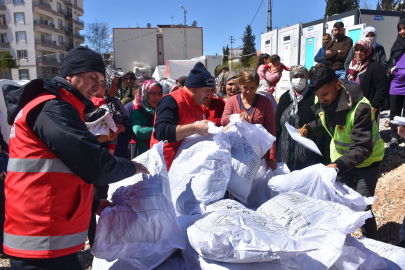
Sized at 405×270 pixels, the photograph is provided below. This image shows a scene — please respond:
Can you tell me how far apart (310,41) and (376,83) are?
5882mm

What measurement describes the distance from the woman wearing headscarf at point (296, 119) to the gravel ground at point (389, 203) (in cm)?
75

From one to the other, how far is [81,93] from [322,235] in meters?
1.42

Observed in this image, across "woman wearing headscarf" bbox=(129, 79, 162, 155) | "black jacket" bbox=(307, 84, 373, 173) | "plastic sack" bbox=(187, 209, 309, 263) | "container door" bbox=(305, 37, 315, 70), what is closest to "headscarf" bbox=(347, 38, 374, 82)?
"black jacket" bbox=(307, 84, 373, 173)

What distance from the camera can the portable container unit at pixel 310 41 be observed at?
841 centimetres

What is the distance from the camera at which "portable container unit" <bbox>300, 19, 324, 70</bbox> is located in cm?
841

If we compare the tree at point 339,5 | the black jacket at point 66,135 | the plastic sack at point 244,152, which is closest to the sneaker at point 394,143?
the plastic sack at point 244,152

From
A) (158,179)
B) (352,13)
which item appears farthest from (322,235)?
(352,13)

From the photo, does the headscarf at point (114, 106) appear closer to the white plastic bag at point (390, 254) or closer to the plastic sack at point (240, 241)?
the plastic sack at point (240, 241)

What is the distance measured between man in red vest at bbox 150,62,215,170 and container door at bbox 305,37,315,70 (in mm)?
7585

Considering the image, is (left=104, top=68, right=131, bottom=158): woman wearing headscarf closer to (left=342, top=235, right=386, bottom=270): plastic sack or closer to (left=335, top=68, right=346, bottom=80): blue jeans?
(left=342, top=235, right=386, bottom=270): plastic sack

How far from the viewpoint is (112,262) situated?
154cm

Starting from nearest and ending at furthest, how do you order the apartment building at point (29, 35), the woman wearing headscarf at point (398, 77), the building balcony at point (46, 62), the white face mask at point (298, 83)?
the white face mask at point (298, 83), the woman wearing headscarf at point (398, 77), the apartment building at point (29, 35), the building balcony at point (46, 62)

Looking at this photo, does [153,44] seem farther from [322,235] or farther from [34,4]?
[322,235]

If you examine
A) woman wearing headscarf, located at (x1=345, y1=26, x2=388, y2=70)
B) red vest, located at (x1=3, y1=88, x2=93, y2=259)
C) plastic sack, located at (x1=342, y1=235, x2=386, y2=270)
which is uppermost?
woman wearing headscarf, located at (x1=345, y1=26, x2=388, y2=70)
